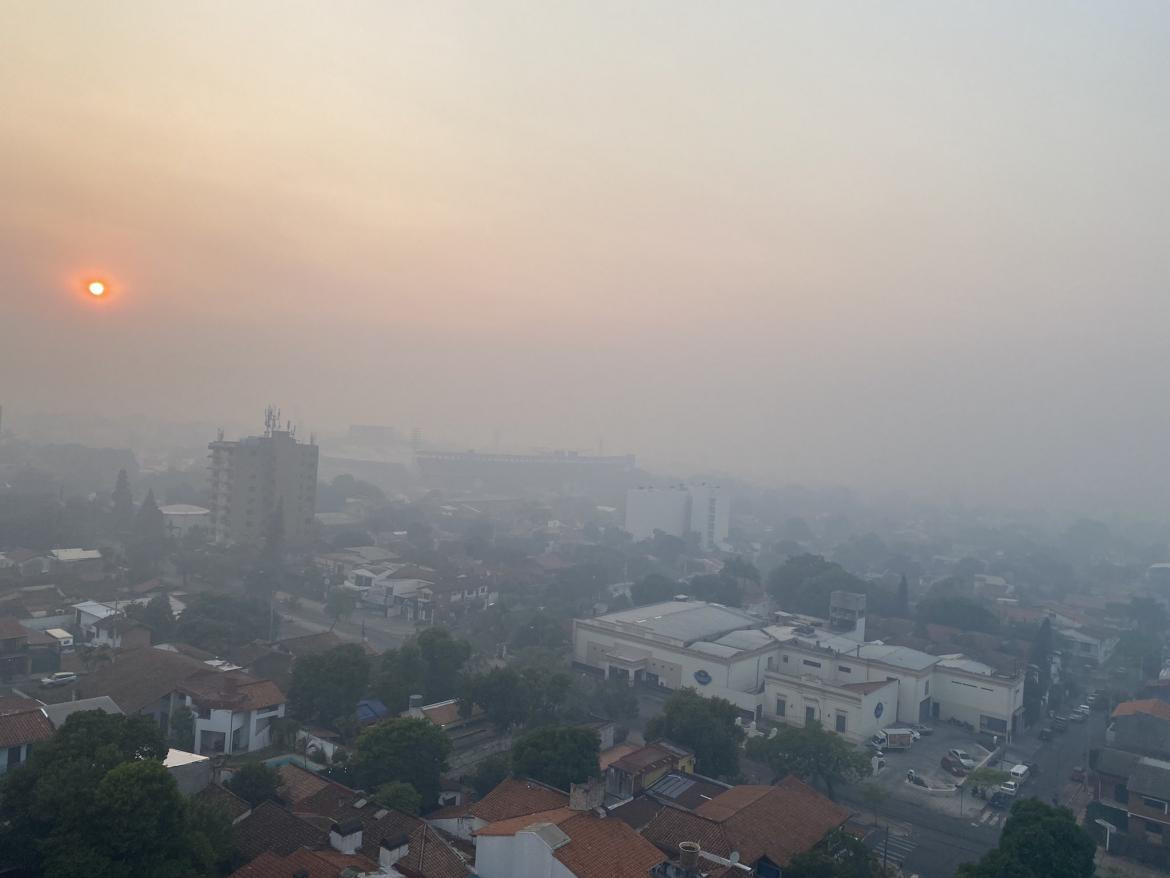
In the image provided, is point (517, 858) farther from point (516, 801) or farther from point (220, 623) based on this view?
point (220, 623)

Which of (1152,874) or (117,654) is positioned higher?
(117,654)

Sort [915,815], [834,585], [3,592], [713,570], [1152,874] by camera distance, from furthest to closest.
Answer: [713,570], [834,585], [3,592], [915,815], [1152,874]

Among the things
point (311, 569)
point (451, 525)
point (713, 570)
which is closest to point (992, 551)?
point (713, 570)

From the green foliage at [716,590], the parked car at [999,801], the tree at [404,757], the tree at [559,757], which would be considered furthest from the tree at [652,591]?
the tree at [404,757]

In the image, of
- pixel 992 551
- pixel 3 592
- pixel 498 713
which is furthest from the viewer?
pixel 992 551

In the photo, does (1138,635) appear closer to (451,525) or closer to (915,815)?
(915,815)

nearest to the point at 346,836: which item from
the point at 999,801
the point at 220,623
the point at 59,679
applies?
A: the point at 59,679
